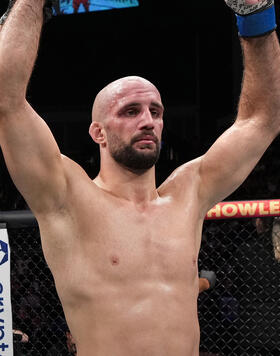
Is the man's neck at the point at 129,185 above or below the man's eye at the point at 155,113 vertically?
below

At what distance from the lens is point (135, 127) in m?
1.68

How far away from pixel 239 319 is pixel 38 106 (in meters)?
7.19

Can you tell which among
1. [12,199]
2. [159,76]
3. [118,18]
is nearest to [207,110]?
[159,76]

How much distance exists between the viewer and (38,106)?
9.30 m

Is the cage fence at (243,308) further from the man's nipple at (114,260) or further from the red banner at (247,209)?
the man's nipple at (114,260)

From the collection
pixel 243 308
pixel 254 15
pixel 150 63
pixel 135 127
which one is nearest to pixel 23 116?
pixel 135 127

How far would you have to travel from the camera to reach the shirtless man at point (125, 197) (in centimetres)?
144

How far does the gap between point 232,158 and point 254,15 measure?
16.4 inches

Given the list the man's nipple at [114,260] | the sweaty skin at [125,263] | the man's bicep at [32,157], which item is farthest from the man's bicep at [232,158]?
the man's bicep at [32,157]

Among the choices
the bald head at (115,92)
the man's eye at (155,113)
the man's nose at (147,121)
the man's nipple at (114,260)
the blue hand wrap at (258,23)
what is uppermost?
the blue hand wrap at (258,23)

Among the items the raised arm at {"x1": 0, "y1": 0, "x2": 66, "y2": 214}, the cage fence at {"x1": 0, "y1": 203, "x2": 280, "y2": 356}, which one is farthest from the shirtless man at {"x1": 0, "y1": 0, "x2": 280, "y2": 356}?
the cage fence at {"x1": 0, "y1": 203, "x2": 280, "y2": 356}

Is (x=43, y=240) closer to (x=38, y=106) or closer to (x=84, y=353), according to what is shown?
(x=84, y=353)

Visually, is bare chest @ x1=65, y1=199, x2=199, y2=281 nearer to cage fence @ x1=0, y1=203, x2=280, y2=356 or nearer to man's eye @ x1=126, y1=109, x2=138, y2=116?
man's eye @ x1=126, y1=109, x2=138, y2=116

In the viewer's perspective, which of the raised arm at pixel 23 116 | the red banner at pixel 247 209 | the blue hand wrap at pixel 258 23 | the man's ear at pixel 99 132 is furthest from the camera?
the red banner at pixel 247 209
